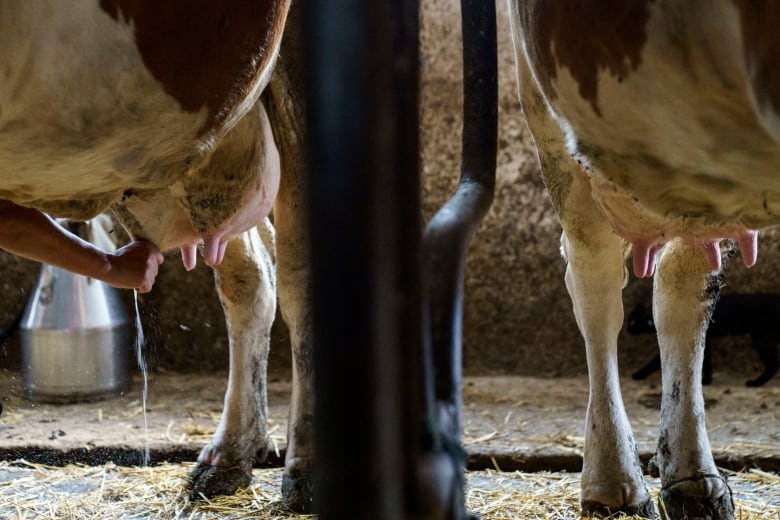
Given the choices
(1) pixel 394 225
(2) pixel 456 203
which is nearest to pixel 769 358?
(2) pixel 456 203

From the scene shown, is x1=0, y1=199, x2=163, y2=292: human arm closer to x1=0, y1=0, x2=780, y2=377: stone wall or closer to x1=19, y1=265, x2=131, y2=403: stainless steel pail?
x1=19, y1=265, x2=131, y2=403: stainless steel pail

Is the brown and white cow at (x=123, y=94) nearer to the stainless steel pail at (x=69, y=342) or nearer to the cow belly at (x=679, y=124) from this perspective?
the cow belly at (x=679, y=124)

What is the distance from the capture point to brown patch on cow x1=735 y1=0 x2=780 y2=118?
85 cm

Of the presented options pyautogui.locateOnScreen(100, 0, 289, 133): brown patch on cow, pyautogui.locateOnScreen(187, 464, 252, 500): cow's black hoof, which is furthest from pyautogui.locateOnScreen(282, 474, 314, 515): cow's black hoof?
pyautogui.locateOnScreen(100, 0, 289, 133): brown patch on cow

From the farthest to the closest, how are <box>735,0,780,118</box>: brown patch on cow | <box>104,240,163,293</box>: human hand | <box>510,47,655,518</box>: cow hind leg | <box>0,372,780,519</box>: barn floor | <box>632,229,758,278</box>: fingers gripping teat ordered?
1. <box>0,372,780,519</box>: barn floor
2. <box>510,47,655,518</box>: cow hind leg
3. <box>104,240,163,293</box>: human hand
4. <box>632,229,758,278</box>: fingers gripping teat
5. <box>735,0,780,118</box>: brown patch on cow

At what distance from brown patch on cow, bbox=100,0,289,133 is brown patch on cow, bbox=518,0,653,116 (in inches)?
13.3

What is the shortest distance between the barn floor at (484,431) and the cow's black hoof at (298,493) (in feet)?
0.28

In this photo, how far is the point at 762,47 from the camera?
0.86 meters

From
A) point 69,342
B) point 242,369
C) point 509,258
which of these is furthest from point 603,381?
point 69,342

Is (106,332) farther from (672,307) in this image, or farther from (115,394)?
(672,307)

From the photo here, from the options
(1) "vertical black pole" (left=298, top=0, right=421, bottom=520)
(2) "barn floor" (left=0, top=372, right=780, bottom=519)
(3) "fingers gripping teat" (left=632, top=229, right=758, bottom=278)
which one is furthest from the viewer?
(2) "barn floor" (left=0, top=372, right=780, bottom=519)

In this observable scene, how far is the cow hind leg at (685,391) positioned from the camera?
193 centimetres

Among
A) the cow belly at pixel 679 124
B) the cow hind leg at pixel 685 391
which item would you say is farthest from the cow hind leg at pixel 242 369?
the cow belly at pixel 679 124

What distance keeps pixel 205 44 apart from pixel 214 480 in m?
1.43
